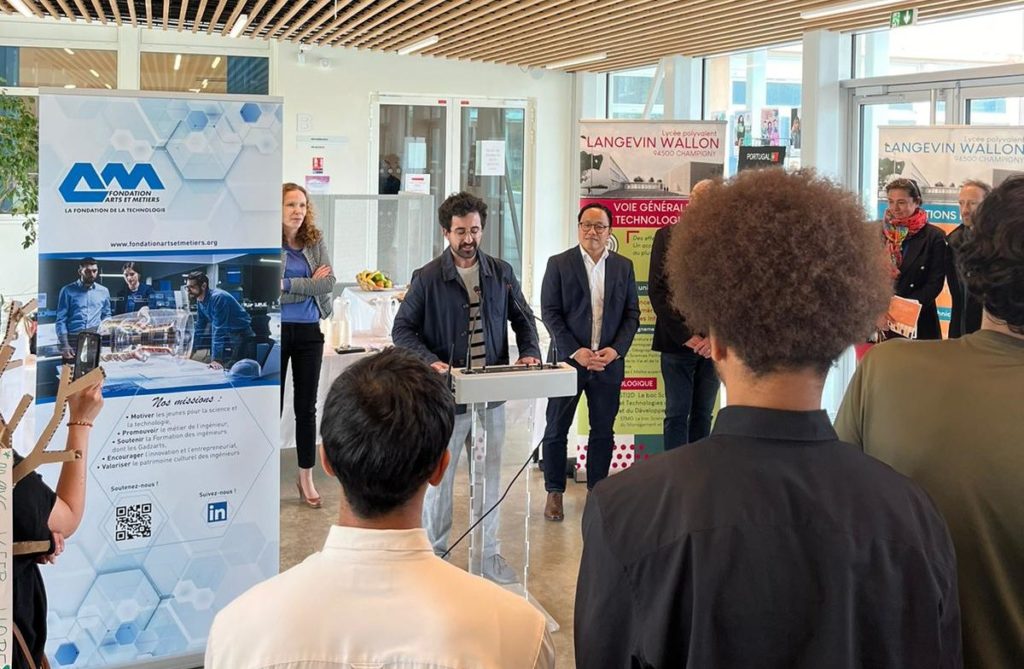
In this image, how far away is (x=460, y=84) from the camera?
11.7 meters

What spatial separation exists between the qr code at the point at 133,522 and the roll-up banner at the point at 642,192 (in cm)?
304

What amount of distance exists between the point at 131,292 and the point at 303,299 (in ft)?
6.62

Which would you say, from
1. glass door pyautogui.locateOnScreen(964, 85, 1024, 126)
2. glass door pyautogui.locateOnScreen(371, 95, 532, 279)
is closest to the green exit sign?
glass door pyautogui.locateOnScreen(964, 85, 1024, 126)

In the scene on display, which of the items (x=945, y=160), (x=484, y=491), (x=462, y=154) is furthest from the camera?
(x=462, y=154)

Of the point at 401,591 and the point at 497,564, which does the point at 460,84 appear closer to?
the point at 497,564

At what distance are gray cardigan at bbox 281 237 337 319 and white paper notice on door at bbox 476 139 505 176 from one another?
6.98 metres

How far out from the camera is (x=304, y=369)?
17.4 ft

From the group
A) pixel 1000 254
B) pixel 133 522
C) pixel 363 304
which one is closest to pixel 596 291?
pixel 363 304

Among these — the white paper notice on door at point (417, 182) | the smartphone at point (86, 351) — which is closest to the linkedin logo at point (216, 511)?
the smartphone at point (86, 351)

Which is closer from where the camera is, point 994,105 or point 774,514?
point 774,514

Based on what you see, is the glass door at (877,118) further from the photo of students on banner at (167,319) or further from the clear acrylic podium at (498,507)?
the photo of students on banner at (167,319)

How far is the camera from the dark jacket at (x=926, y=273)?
5.75 metres

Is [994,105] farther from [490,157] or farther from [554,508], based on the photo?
[490,157]

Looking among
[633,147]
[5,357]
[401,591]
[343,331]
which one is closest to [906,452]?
[401,591]
